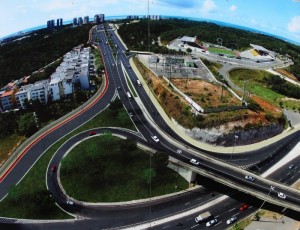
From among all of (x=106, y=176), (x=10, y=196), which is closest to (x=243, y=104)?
(x=106, y=176)

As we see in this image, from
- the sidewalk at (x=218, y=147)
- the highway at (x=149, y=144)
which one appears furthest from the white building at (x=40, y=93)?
the sidewalk at (x=218, y=147)

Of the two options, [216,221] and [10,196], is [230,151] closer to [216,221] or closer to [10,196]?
[216,221]

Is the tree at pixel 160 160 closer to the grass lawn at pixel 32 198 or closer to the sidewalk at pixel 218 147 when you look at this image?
the sidewalk at pixel 218 147

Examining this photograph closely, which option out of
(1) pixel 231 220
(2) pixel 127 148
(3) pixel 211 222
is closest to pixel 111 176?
(2) pixel 127 148

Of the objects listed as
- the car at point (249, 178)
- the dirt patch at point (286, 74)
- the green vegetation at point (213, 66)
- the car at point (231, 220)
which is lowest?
the car at point (231, 220)

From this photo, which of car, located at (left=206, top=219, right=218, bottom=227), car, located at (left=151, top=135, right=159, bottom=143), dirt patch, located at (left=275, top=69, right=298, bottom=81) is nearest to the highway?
car, located at (left=151, top=135, right=159, bottom=143)

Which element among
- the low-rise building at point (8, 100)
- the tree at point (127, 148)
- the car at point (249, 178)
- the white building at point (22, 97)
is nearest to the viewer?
the car at point (249, 178)
